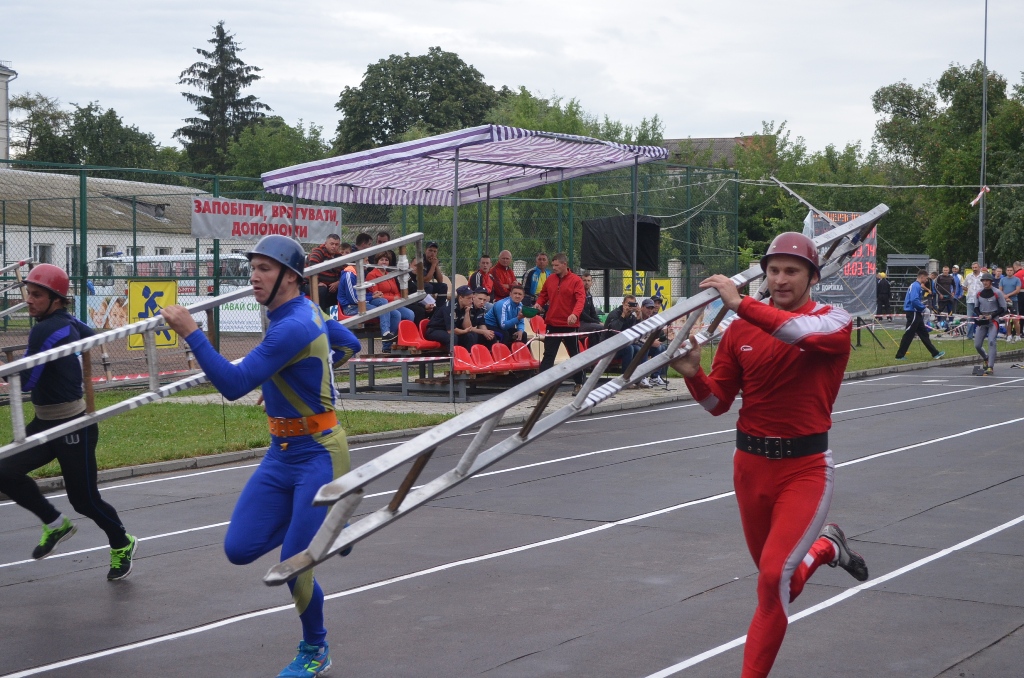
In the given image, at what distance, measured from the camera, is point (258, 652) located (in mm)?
6145

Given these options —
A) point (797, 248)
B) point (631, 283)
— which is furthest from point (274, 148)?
point (797, 248)

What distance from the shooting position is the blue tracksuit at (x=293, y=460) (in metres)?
5.38

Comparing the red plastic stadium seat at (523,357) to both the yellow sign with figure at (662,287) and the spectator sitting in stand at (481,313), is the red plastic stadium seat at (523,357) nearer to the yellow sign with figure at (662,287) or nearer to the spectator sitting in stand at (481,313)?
the spectator sitting in stand at (481,313)

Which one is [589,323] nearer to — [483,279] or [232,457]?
[483,279]

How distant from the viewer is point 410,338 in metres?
19.8

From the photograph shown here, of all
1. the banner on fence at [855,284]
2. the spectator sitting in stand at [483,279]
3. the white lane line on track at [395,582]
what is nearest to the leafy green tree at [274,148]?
the banner on fence at [855,284]

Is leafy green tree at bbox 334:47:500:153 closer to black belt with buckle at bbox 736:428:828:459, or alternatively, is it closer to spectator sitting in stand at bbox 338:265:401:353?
spectator sitting in stand at bbox 338:265:401:353

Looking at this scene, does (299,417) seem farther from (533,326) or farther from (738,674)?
(533,326)

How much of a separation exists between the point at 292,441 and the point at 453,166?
16.3 meters

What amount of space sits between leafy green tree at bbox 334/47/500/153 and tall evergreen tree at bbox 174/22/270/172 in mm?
20897

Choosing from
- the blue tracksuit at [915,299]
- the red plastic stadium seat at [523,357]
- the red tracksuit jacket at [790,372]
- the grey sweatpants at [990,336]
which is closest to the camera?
the red tracksuit jacket at [790,372]

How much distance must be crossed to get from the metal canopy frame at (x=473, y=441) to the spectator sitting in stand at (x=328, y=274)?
1294cm

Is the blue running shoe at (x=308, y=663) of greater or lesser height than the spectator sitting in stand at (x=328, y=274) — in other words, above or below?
below

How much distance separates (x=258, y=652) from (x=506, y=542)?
2.91 m
